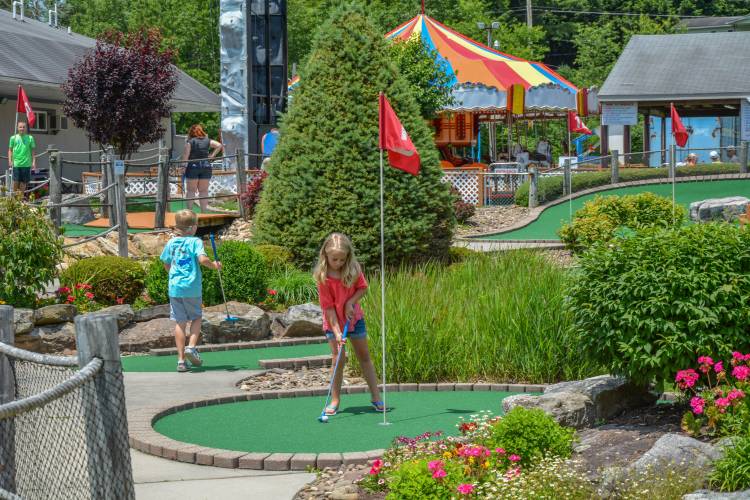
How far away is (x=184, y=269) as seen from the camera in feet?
35.4

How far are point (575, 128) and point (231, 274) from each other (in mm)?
28352

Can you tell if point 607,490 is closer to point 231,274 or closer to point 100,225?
point 231,274

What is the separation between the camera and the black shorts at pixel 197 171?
2045 centimetres

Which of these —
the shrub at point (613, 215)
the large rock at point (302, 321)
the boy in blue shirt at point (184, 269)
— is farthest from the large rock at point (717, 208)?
the boy in blue shirt at point (184, 269)

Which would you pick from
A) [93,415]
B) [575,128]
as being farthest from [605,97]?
[93,415]

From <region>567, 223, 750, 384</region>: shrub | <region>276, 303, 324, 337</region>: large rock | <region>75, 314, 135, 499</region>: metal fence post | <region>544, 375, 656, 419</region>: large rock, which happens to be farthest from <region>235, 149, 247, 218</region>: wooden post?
<region>75, 314, 135, 499</region>: metal fence post

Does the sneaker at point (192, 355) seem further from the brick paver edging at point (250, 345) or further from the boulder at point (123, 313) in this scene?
the boulder at point (123, 313)

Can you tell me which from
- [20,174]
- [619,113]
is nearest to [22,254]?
[20,174]

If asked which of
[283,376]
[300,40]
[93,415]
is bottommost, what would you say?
[283,376]

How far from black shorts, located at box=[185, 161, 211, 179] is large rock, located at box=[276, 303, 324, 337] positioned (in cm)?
780

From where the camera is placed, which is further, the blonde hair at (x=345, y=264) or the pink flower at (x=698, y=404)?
the blonde hair at (x=345, y=264)

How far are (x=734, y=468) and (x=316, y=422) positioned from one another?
3.49 meters

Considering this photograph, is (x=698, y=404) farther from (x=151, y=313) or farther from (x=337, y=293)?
(x=151, y=313)

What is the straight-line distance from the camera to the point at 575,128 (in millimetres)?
40094
